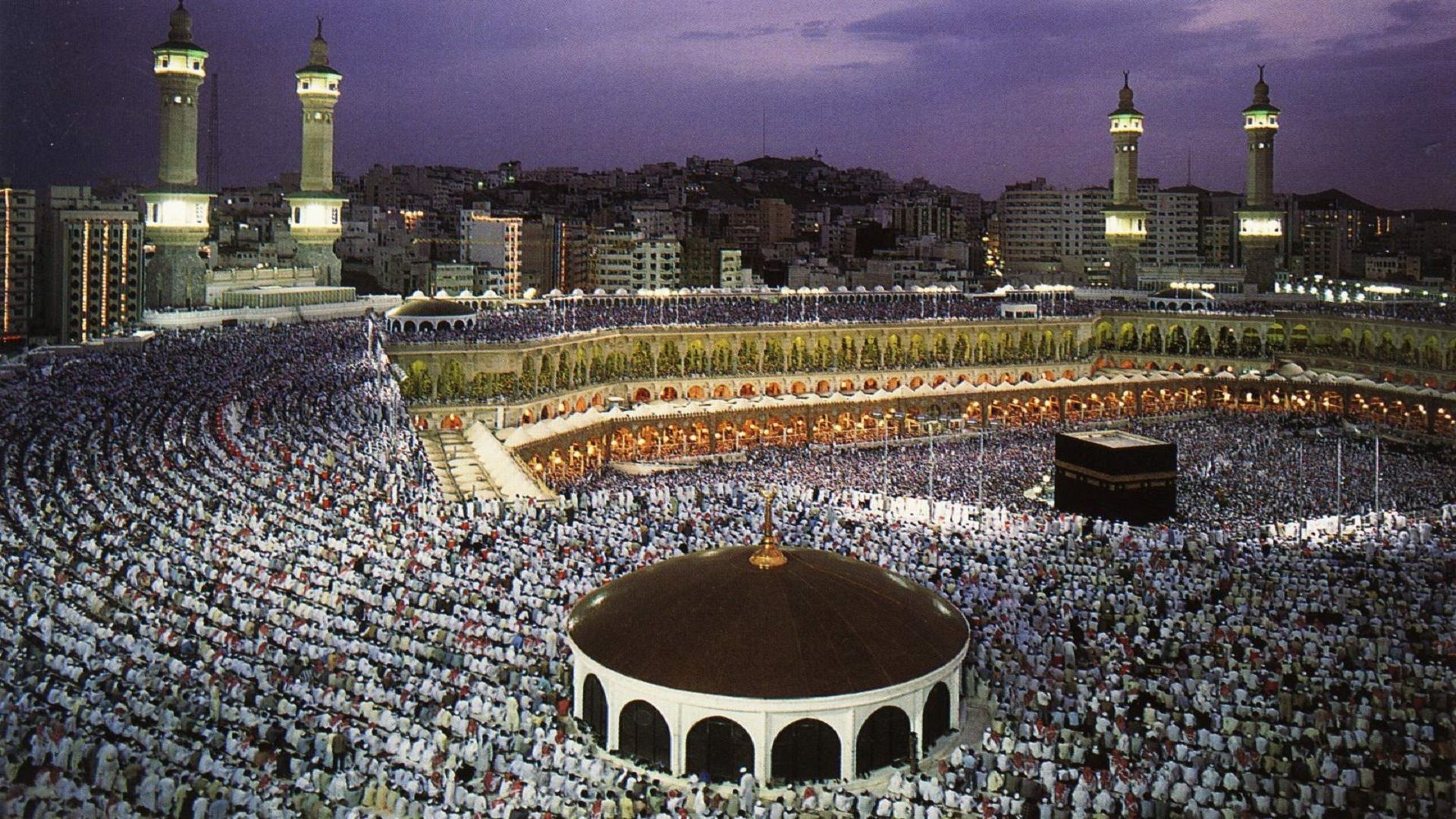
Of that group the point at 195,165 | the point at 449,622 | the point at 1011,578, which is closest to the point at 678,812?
the point at 449,622

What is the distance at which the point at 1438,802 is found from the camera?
12.5 metres

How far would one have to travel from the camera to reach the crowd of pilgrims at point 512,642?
12.5 metres

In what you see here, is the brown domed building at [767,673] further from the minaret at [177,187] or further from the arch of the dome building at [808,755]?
the minaret at [177,187]

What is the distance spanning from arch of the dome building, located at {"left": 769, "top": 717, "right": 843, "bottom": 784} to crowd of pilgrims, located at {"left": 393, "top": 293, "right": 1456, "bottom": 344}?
30732mm

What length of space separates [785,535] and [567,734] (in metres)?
9.69

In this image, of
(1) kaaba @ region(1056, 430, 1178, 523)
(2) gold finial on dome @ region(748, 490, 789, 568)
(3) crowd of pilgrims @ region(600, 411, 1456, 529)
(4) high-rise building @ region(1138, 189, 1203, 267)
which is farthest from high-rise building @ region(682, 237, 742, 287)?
(2) gold finial on dome @ region(748, 490, 789, 568)

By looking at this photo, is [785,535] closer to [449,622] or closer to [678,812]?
[449,622]

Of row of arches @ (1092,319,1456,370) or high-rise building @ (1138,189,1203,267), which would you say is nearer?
row of arches @ (1092,319,1456,370)

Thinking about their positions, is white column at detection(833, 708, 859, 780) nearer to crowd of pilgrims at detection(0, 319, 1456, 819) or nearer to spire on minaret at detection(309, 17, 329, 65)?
crowd of pilgrims at detection(0, 319, 1456, 819)

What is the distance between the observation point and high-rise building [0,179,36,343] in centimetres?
6378

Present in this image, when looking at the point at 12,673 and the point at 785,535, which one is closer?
the point at 12,673

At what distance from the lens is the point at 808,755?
45.1 feet

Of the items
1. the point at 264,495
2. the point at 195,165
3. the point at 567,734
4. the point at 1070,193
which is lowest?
the point at 567,734

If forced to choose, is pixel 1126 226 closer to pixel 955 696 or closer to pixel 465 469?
pixel 465 469
